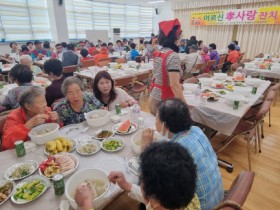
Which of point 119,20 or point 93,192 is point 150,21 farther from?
point 93,192

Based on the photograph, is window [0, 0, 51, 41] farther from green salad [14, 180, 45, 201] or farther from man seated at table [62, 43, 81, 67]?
green salad [14, 180, 45, 201]

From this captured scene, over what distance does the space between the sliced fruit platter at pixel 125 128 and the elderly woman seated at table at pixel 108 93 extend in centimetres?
56

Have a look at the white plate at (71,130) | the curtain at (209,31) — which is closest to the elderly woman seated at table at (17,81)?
the white plate at (71,130)

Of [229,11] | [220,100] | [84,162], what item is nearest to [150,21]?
[229,11]

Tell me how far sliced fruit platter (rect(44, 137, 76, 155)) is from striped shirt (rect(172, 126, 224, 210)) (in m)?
0.82

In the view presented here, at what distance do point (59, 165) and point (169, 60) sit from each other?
1.45 m

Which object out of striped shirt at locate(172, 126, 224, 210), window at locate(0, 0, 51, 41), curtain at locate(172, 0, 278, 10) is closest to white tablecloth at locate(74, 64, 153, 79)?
striped shirt at locate(172, 126, 224, 210)

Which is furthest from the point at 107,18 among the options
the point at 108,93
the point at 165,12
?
the point at 108,93

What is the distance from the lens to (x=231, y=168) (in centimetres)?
232

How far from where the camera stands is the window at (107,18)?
386 inches

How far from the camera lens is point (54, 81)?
2.56 m

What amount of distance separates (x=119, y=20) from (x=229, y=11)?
635cm

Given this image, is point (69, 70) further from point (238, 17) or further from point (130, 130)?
point (238, 17)

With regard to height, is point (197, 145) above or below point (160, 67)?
below
